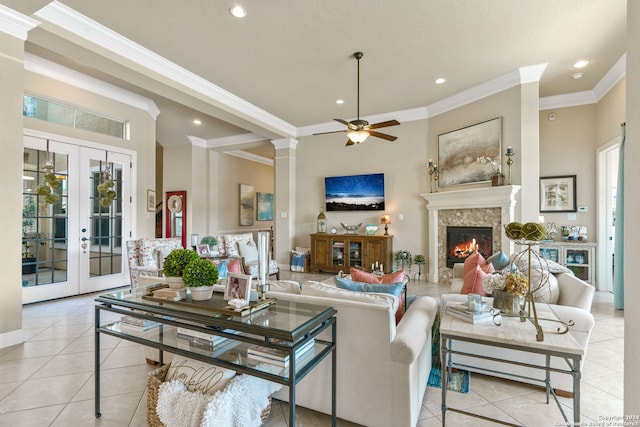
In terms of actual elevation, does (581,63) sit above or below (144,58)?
above

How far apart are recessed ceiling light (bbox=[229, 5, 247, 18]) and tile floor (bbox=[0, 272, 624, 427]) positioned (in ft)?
11.0

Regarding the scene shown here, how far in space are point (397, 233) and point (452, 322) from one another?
4363 millimetres

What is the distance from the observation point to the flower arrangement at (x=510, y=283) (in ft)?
5.89

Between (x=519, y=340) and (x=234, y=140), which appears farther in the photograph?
(x=234, y=140)

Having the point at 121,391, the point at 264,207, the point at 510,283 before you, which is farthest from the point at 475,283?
the point at 264,207

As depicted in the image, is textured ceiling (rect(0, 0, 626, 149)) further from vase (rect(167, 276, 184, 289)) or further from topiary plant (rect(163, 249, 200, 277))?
vase (rect(167, 276, 184, 289))

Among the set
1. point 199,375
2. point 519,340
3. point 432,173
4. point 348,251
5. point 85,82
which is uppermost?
point 85,82

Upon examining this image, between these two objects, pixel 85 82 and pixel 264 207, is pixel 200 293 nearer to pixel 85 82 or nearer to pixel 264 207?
pixel 85 82

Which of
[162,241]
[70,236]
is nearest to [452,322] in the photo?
[162,241]

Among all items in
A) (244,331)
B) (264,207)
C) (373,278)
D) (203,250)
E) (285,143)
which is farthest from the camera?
(264,207)

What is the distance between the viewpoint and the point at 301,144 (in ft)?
23.1

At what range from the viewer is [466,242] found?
5.18 meters

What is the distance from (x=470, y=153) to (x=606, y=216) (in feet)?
7.60

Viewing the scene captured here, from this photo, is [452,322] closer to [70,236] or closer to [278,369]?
[278,369]
